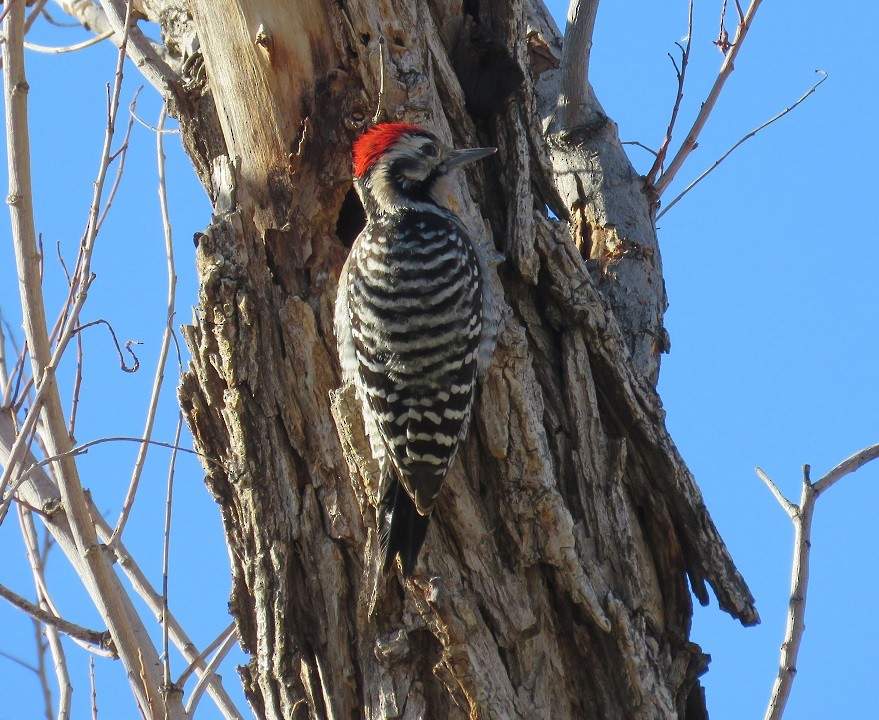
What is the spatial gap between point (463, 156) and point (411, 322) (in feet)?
2.00

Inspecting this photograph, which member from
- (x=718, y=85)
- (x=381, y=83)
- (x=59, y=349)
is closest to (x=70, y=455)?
(x=59, y=349)

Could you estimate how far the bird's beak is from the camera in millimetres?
3670

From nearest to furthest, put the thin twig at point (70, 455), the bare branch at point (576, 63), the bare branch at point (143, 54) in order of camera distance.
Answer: the thin twig at point (70, 455) → the bare branch at point (143, 54) → the bare branch at point (576, 63)

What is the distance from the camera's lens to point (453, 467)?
3.35 metres

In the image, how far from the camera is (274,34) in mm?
3492

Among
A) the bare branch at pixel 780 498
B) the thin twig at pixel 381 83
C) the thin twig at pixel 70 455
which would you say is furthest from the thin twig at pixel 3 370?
the bare branch at pixel 780 498

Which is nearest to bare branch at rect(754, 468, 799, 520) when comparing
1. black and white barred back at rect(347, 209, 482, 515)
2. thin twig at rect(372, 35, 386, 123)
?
black and white barred back at rect(347, 209, 482, 515)

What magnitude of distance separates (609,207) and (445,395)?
1310 millimetres

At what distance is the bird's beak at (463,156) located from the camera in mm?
3670

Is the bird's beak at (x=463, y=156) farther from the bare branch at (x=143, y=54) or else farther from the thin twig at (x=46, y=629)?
the thin twig at (x=46, y=629)

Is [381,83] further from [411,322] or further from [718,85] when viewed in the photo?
[718,85]

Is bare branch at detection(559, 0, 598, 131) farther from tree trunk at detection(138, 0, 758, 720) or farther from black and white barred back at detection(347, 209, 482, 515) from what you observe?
black and white barred back at detection(347, 209, 482, 515)

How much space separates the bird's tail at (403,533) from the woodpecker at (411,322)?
0.4 inches

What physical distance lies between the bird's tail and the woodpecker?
1cm
